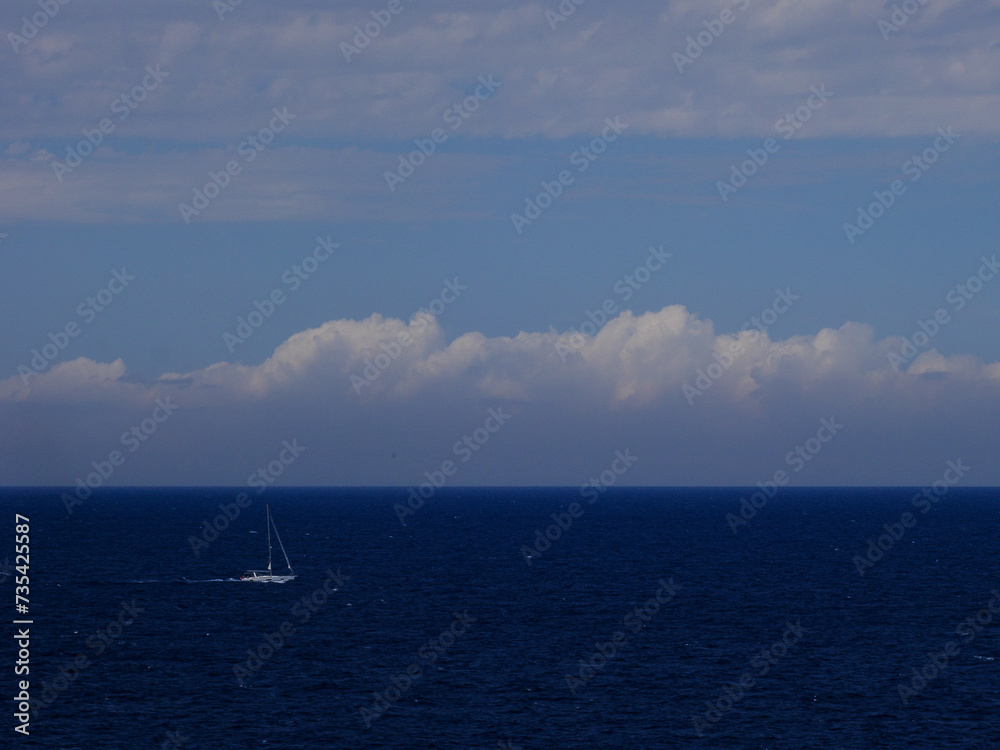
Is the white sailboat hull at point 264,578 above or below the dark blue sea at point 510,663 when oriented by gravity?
above

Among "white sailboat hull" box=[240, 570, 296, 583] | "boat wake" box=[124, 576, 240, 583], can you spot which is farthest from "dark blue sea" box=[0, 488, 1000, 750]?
"white sailboat hull" box=[240, 570, 296, 583]

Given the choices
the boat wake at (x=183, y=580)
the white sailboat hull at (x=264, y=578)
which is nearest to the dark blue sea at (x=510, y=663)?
the boat wake at (x=183, y=580)

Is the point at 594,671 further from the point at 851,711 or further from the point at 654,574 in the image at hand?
the point at 654,574

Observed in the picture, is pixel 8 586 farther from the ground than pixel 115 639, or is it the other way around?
pixel 8 586

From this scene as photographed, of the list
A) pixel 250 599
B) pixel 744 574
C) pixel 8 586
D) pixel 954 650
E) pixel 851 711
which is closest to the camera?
pixel 851 711

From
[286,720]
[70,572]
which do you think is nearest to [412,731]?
[286,720]

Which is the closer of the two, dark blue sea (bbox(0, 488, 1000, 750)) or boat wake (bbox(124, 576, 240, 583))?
dark blue sea (bbox(0, 488, 1000, 750))

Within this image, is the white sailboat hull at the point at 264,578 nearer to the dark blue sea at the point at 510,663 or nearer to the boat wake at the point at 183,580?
the boat wake at the point at 183,580

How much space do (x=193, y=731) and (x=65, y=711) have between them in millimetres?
13056

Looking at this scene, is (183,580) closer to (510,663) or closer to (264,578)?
(264,578)

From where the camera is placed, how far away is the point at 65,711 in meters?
92.7

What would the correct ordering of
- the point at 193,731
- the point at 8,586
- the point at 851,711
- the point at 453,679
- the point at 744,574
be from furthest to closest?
the point at 744,574, the point at 8,586, the point at 453,679, the point at 851,711, the point at 193,731

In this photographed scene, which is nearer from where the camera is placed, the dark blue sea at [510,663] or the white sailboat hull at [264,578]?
the dark blue sea at [510,663]

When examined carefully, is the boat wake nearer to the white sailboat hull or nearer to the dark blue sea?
the dark blue sea
